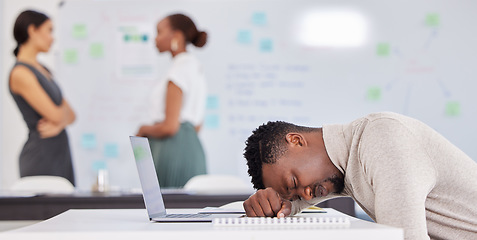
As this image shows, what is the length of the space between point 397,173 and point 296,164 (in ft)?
0.86

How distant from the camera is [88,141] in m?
4.81

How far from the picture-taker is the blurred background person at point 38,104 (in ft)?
13.4

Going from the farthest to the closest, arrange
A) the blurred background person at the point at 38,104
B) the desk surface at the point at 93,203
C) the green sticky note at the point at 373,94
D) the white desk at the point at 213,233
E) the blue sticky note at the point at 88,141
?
the blue sticky note at the point at 88,141 → the green sticky note at the point at 373,94 → the blurred background person at the point at 38,104 → the desk surface at the point at 93,203 → the white desk at the point at 213,233

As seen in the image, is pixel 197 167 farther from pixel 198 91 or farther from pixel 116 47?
pixel 116 47

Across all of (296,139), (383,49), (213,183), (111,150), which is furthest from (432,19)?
(296,139)

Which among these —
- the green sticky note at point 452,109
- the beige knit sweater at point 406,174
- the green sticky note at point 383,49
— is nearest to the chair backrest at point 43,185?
the beige knit sweater at point 406,174

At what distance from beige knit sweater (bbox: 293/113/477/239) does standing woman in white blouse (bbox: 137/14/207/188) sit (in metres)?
2.49

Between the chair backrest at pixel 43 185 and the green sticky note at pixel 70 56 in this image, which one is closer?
the chair backrest at pixel 43 185

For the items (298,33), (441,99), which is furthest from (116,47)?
(441,99)

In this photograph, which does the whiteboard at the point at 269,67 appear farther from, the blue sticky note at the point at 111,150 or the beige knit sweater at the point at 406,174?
the beige knit sweater at the point at 406,174

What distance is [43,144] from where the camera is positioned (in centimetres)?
415

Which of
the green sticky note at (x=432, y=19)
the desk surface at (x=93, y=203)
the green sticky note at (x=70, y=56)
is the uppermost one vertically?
the green sticky note at (x=432, y=19)

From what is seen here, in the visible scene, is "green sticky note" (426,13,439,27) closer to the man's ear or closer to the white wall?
the white wall

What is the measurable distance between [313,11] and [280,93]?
69 centimetres
